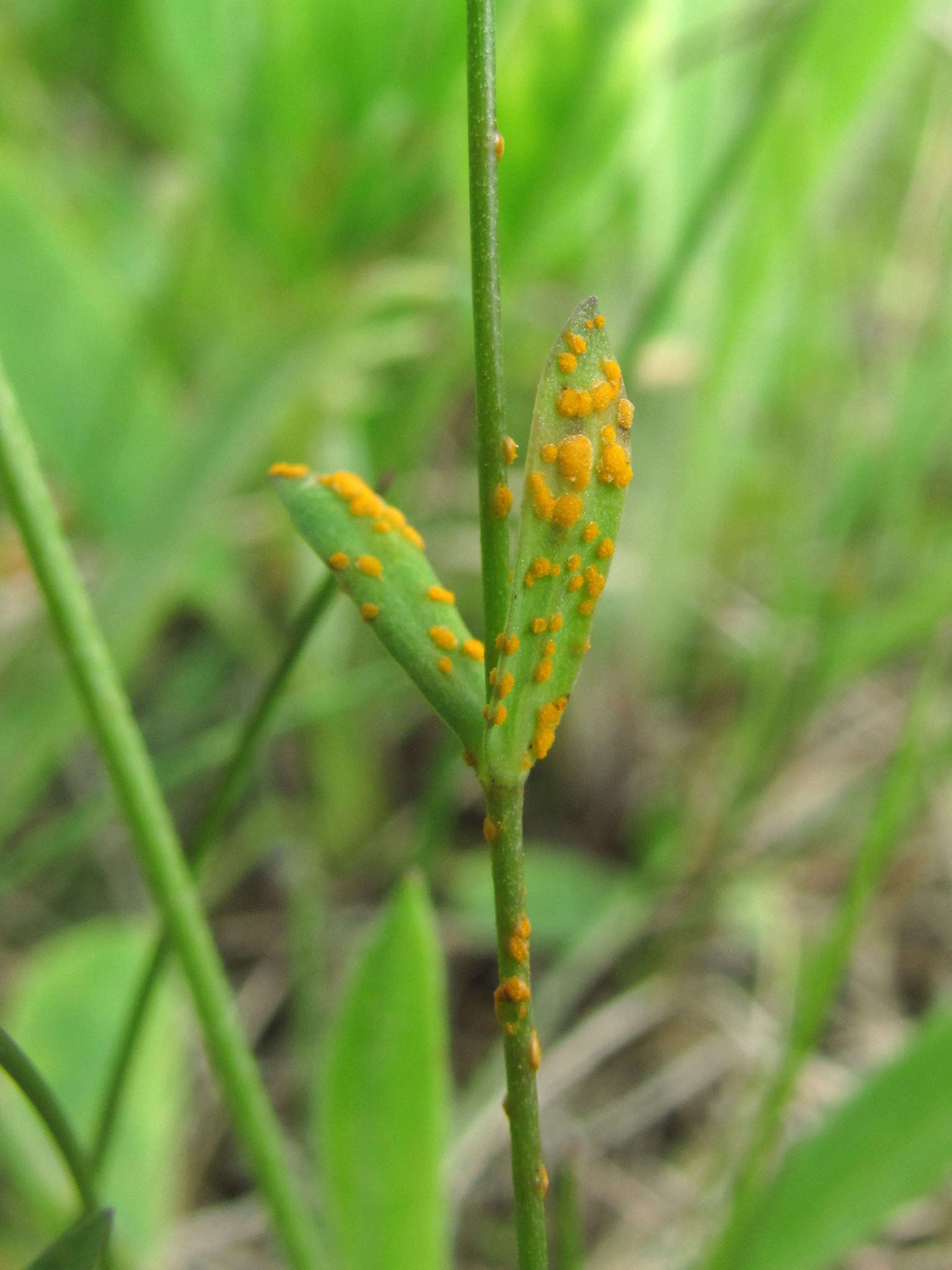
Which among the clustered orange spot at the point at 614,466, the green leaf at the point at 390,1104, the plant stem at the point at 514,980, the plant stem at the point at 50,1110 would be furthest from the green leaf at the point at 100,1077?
the clustered orange spot at the point at 614,466

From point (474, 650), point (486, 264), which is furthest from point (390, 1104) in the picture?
point (486, 264)

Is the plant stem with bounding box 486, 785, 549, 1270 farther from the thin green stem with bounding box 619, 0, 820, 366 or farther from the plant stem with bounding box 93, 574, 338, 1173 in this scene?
the thin green stem with bounding box 619, 0, 820, 366

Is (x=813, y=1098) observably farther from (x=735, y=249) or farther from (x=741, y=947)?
(x=735, y=249)

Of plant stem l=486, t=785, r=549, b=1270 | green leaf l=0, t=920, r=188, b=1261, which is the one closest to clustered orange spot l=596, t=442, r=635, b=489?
plant stem l=486, t=785, r=549, b=1270

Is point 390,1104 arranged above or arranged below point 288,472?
below

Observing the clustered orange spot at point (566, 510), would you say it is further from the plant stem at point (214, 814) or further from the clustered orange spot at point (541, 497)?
the plant stem at point (214, 814)

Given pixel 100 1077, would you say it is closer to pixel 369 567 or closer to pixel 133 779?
pixel 133 779

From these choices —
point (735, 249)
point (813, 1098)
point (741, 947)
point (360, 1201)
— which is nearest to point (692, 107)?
point (735, 249)
